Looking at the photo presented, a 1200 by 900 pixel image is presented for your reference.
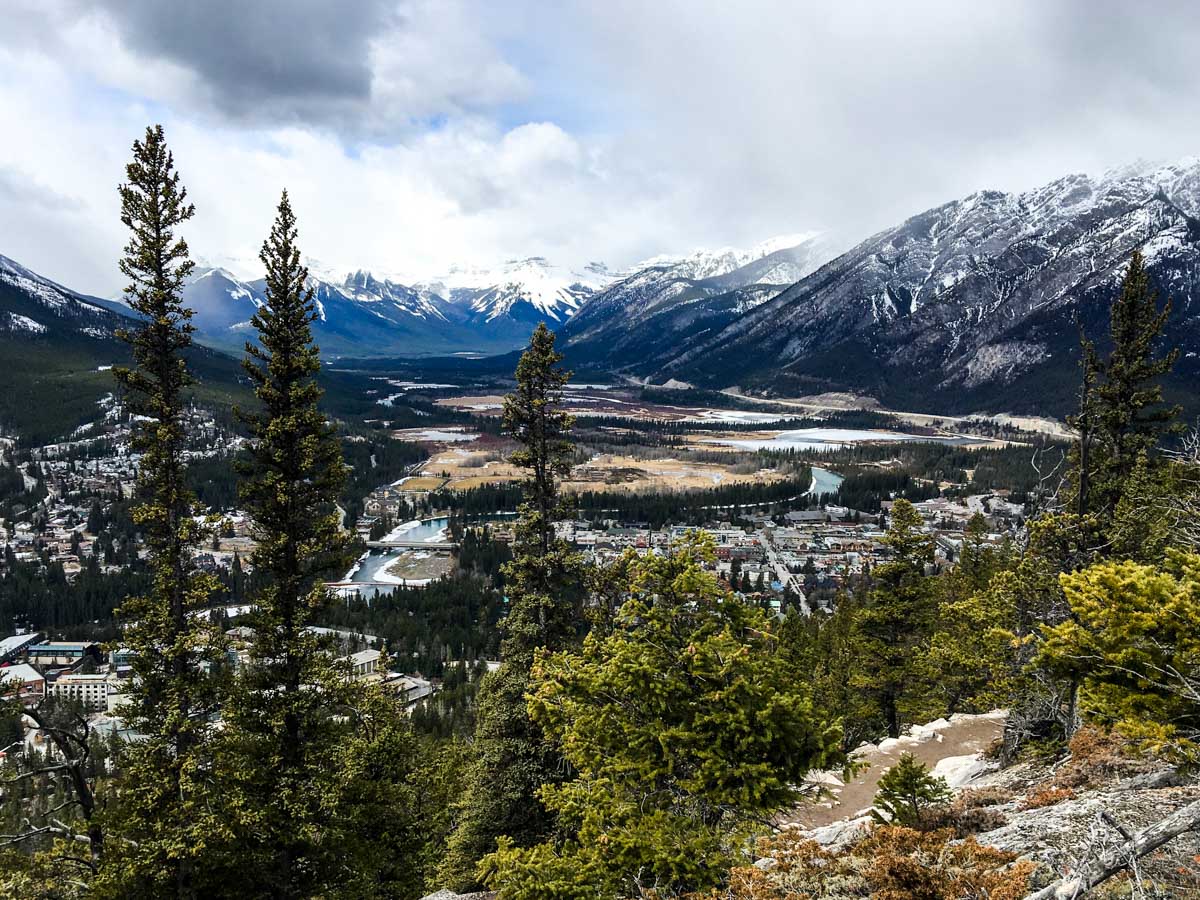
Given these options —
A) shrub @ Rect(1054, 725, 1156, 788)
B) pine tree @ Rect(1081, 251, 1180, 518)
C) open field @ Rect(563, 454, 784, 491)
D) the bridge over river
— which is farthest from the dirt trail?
open field @ Rect(563, 454, 784, 491)

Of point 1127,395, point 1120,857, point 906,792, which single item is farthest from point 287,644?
point 1127,395

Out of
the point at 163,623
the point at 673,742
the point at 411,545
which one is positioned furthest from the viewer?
the point at 411,545

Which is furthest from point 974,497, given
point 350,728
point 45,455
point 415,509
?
point 45,455

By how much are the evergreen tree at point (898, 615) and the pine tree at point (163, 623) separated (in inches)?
937

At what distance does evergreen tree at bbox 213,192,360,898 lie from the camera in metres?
15.2

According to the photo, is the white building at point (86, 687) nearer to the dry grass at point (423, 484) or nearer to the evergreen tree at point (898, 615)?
the evergreen tree at point (898, 615)

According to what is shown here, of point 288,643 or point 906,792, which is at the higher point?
point 288,643

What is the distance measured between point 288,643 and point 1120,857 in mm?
15959

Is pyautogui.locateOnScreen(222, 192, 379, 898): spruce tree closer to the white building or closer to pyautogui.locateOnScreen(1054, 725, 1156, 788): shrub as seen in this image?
pyautogui.locateOnScreen(1054, 725, 1156, 788): shrub

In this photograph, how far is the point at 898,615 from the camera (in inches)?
1064

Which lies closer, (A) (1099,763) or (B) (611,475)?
(A) (1099,763)

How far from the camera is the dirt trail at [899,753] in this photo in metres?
18.2

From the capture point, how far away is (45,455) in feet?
628

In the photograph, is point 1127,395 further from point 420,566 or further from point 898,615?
point 420,566
